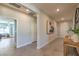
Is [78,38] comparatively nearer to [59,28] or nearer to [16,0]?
[16,0]

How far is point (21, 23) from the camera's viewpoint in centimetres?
629

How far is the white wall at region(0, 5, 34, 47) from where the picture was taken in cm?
514

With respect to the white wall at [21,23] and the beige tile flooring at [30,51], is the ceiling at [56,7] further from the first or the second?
the beige tile flooring at [30,51]

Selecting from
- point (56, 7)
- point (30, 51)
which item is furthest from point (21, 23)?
point (56, 7)

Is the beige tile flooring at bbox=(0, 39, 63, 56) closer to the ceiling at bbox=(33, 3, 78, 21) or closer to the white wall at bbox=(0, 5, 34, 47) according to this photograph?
the white wall at bbox=(0, 5, 34, 47)

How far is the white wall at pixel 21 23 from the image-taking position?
5.14 meters

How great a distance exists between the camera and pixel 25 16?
6812mm

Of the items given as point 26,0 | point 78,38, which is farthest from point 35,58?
point 78,38

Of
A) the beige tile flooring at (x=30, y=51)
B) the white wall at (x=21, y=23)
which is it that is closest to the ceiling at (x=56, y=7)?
the white wall at (x=21, y=23)

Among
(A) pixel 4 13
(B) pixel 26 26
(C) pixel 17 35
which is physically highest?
(A) pixel 4 13

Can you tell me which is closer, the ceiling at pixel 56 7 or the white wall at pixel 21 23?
the ceiling at pixel 56 7

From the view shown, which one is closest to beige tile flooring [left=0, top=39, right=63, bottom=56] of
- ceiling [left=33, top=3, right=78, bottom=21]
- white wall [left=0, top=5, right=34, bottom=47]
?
white wall [left=0, top=5, right=34, bottom=47]

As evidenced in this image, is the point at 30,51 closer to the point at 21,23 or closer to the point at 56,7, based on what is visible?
the point at 21,23

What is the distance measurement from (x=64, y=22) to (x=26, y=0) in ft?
41.0
